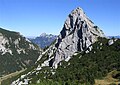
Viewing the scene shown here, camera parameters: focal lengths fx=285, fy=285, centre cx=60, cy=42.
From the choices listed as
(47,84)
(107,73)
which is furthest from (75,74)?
(47,84)

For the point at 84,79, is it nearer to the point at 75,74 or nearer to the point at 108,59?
the point at 75,74

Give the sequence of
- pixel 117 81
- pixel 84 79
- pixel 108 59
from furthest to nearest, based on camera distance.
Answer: pixel 108 59, pixel 84 79, pixel 117 81

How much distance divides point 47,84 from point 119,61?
187 feet

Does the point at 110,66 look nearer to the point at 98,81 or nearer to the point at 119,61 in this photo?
the point at 119,61

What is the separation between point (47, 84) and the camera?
152875 mm

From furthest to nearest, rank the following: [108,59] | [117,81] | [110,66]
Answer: [108,59] < [110,66] < [117,81]

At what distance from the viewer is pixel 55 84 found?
150375mm

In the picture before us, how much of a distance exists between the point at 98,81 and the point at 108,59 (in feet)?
151

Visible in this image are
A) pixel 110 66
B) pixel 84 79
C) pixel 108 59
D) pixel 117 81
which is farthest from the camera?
pixel 108 59

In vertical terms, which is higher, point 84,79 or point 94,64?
point 94,64

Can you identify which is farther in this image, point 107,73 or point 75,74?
point 75,74

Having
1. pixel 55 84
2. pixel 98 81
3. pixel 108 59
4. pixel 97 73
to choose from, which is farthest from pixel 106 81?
pixel 108 59

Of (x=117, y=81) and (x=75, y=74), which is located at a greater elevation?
(x=75, y=74)

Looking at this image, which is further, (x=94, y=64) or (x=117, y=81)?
(x=94, y=64)
